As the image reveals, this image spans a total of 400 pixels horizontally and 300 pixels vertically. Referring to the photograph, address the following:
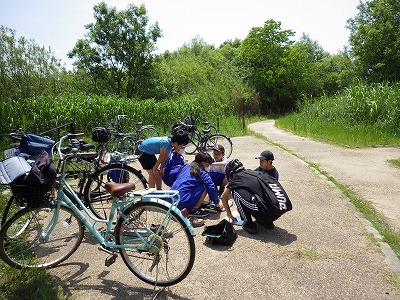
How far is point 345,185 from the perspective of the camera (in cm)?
599

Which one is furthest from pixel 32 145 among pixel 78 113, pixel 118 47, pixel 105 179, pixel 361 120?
pixel 118 47

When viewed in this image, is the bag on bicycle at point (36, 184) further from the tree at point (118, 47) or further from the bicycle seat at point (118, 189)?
the tree at point (118, 47)

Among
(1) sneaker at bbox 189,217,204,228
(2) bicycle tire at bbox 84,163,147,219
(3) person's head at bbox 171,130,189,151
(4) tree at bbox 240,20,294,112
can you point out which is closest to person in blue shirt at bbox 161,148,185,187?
(3) person's head at bbox 171,130,189,151

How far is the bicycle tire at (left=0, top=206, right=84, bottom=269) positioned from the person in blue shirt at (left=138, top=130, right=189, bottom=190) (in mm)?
1810

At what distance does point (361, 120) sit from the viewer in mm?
12656

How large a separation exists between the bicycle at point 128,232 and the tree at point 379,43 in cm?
3180

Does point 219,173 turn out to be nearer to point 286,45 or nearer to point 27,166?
point 27,166

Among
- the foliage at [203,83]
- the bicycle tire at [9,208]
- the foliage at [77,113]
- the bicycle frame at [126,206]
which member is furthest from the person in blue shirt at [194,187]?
the foliage at [203,83]

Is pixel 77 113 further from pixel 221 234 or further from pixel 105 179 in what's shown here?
pixel 221 234

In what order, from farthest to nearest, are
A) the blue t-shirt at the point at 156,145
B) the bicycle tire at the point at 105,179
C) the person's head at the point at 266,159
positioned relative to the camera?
the blue t-shirt at the point at 156,145 < the person's head at the point at 266,159 < the bicycle tire at the point at 105,179

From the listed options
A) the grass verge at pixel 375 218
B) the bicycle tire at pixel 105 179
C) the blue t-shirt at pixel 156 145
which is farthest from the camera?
the blue t-shirt at pixel 156 145

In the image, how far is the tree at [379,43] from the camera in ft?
92.2

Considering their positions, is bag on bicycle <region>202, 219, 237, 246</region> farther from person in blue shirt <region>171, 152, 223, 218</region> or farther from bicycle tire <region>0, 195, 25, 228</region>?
bicycle tire <region>0, 195, 25, 228</region>

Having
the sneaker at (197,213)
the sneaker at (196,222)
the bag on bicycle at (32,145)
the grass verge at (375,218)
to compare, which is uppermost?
the bag on bicycle at (32,145)
